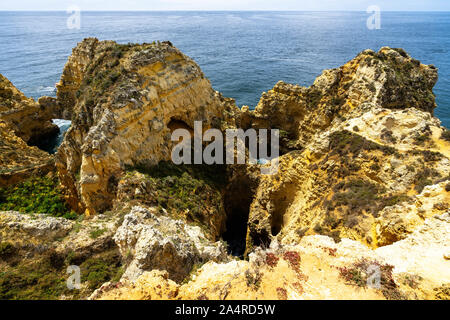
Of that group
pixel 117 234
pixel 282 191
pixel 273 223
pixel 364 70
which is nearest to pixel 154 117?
pixel 117 234

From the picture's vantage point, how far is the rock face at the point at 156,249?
11297 mm

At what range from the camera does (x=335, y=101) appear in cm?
3269

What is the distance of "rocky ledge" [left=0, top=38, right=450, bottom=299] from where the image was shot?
977 centimetres

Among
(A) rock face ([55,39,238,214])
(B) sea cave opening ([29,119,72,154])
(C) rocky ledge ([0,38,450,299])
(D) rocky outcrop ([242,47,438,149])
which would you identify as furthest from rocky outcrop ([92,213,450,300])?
(B) sea cave opening ([29,119,72,154])

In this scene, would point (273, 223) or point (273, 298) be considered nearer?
point (273, 298)

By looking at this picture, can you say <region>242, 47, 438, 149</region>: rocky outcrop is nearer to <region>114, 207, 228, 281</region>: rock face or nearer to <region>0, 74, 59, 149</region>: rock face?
<region>114, 207, 228, 281</region>: rock face

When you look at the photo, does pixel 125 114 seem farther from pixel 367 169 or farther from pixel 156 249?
pixel 367 169

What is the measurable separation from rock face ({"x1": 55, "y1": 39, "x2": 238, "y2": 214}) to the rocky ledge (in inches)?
4.9

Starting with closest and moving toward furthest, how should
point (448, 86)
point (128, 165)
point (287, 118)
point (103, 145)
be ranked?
point (103, 145), point (128, 165), point (287, 118), point (448, 86)

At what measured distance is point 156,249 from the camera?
38.3ft

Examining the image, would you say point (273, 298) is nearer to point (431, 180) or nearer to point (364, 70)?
point (431, 180)
